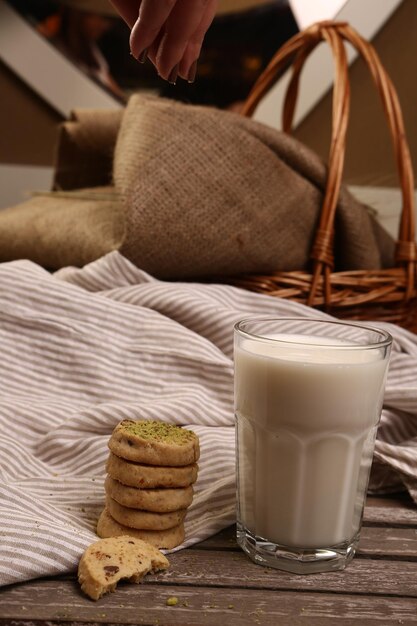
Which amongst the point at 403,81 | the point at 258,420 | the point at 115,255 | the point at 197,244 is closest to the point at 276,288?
the point at 197,244

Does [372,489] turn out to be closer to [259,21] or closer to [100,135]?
[100,135]

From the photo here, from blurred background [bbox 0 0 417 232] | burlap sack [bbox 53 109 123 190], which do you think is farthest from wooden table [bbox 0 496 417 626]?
blurred background [bbox 0 0 417 232]

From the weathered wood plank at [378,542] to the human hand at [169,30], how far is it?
0.45 m

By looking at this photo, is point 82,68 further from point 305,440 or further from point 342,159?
point 305,440

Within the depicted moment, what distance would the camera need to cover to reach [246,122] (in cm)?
131

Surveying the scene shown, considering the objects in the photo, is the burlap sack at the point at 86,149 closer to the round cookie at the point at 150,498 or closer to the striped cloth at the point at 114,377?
the striped cloth at the point at 114,377

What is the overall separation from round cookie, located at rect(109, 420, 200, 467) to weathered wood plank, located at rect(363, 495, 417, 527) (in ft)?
0.78

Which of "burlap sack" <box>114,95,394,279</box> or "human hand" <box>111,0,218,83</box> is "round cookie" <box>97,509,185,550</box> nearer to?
"human hand" <box>111,0,218,83</box>

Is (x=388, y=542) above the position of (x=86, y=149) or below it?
below

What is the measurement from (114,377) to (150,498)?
34 cm

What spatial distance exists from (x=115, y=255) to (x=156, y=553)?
22.1 inches

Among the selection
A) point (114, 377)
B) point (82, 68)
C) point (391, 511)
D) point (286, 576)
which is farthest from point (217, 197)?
point (82, 68)

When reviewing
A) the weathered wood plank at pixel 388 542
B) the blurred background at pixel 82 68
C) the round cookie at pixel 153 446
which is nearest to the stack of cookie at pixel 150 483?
the round cookie at pixel 153 446

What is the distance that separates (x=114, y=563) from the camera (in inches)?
26.8
